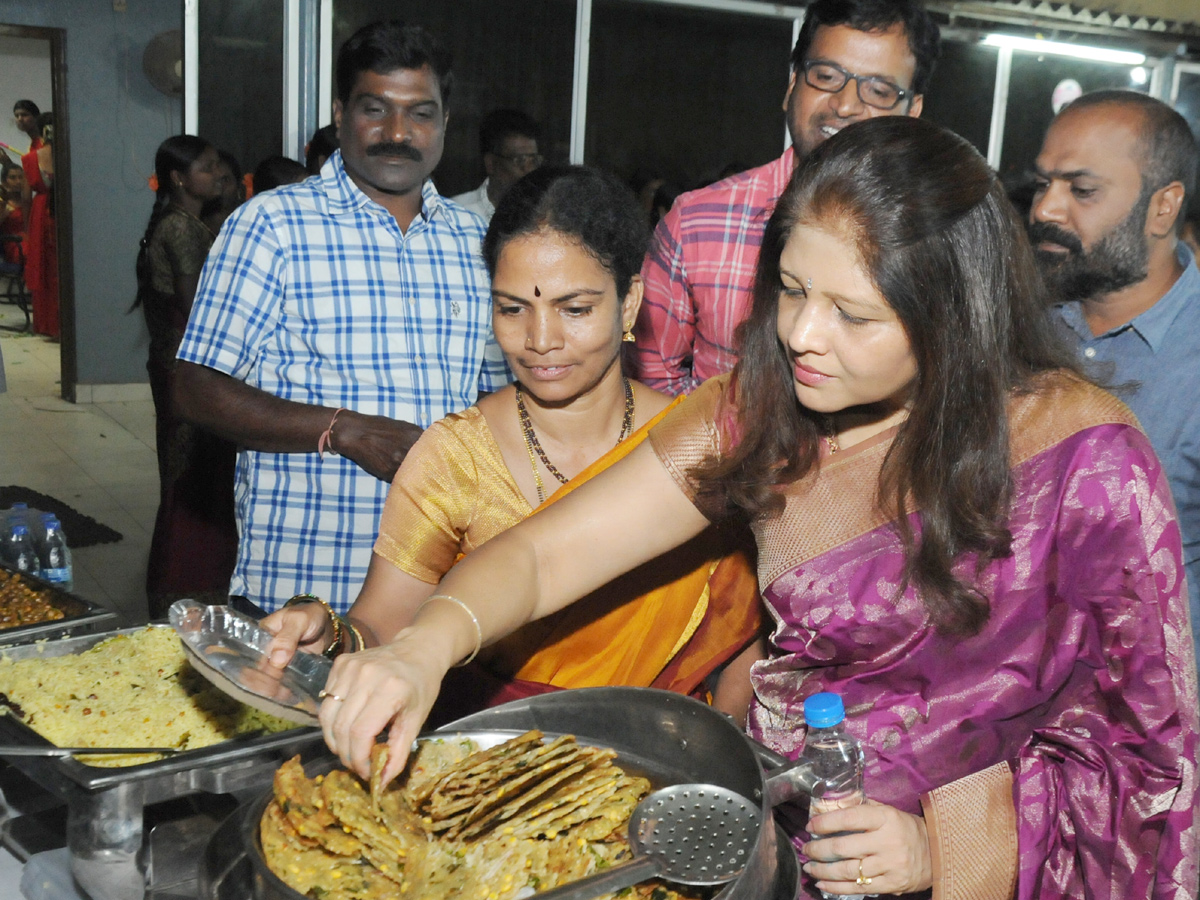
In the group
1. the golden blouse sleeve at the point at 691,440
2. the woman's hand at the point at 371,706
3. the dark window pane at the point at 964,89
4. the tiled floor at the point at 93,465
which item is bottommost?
the tiled floor at the point at 93,465

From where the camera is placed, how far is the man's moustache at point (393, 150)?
101 inches

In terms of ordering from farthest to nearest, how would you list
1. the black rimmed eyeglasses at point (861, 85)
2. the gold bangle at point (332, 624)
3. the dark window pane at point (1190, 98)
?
the dark window pane at point (1190, 98) → the black rimmed eyeglasses at point (861, 85) → the gold bangle at point (332, 624)

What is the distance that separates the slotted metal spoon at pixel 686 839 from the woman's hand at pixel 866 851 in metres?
0.11

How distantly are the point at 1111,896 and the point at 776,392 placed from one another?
71 centimetres

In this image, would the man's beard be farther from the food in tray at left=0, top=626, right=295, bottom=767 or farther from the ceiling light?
the ceiling light

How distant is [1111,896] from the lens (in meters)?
1.29

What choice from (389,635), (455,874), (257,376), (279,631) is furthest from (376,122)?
(455,874)

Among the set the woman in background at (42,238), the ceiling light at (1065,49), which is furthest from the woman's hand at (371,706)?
the woman in background at (42,238)

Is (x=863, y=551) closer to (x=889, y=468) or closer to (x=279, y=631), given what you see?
(x=889, y=468)

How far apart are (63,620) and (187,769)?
68 cm

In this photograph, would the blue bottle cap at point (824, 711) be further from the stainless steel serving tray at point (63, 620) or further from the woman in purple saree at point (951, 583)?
the stainless steel serving tray at point (63, 620)

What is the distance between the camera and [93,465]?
680cm

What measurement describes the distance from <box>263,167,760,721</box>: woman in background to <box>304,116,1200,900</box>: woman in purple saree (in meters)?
0.40

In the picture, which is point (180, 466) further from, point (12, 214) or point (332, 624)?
point (12, 214)
